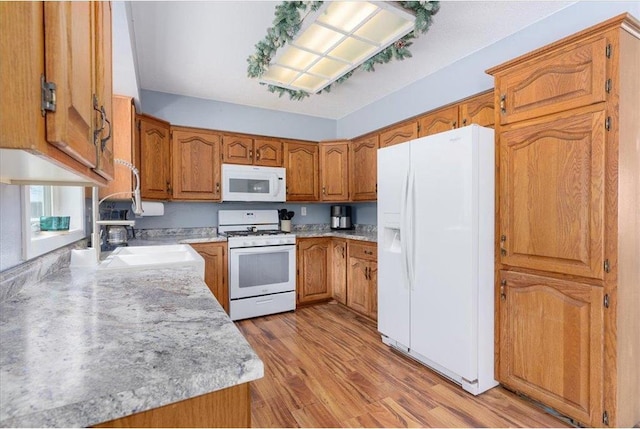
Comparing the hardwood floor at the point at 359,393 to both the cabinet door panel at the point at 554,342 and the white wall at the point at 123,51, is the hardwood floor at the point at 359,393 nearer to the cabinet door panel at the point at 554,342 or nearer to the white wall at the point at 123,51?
the cabinet door panel at the point at 554,342

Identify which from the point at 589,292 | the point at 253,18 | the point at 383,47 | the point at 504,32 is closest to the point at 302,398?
the point at 589,292

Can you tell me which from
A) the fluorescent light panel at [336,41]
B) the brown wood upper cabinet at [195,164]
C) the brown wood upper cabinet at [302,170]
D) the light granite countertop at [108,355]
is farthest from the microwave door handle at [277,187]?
the light granite countertop at [108,355]

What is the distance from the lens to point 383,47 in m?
1.94

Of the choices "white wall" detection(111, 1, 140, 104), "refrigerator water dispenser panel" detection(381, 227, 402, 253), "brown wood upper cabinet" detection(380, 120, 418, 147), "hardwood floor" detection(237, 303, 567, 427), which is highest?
"white wall" detection(111, 1, 140, 104)

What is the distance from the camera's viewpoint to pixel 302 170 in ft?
12.7

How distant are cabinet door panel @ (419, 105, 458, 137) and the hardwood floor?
1.89m

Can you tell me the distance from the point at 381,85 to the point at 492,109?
1314 millimetres

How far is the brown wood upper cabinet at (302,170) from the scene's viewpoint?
380 cm

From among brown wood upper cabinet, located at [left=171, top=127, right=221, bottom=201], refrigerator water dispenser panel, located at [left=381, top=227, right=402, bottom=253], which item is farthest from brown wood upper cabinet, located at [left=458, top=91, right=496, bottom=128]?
brown wood upper cabinet, located at [left=171, top=127, right=221, bottom=201]

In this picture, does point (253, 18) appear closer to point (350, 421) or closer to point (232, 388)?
point (232, 388)

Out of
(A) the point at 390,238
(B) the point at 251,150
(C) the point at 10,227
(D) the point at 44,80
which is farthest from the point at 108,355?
(B) the point at 251,150

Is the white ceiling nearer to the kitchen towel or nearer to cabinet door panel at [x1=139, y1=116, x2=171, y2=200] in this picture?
cabinet door panel at [x1=139, y1=116, x2=171, y2=200]

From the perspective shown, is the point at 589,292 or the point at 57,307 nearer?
the point at 57,307

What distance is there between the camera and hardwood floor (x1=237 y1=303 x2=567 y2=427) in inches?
66.2
